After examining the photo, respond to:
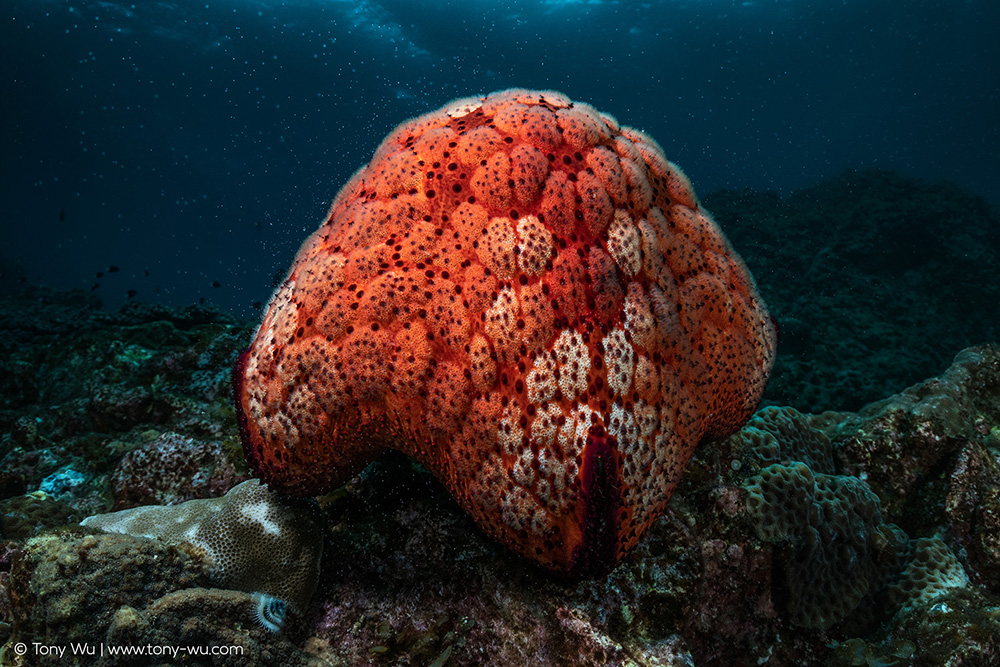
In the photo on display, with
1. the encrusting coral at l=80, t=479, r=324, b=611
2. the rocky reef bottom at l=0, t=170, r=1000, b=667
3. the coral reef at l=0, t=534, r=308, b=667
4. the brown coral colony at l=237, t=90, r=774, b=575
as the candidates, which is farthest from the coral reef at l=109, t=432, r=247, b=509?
the brown coral colony at l=237, t=90, r=774, b=575

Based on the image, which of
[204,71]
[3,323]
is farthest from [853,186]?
[204,71]

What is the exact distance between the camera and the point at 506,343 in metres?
1.99

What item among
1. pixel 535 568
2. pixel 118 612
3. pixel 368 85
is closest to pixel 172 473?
pixel 118 612

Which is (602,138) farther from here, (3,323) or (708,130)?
(708,130)

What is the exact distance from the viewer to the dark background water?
139ft

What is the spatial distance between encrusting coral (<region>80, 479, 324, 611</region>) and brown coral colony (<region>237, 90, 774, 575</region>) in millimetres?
343

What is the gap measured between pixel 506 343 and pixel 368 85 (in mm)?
62073

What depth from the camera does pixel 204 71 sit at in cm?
4931

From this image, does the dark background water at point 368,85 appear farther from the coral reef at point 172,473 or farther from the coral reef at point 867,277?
the coral reef at point 172,473

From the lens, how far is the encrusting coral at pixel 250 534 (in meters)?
2.40

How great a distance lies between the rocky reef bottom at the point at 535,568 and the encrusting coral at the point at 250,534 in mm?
18

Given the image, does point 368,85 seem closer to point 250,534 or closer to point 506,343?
point 250,534

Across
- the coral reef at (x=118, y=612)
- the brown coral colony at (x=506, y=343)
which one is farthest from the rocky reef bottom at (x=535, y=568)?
the brown coral colony at (x=506, y=343)

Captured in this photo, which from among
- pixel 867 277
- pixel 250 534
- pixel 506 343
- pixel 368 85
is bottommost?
pixel 250 534
